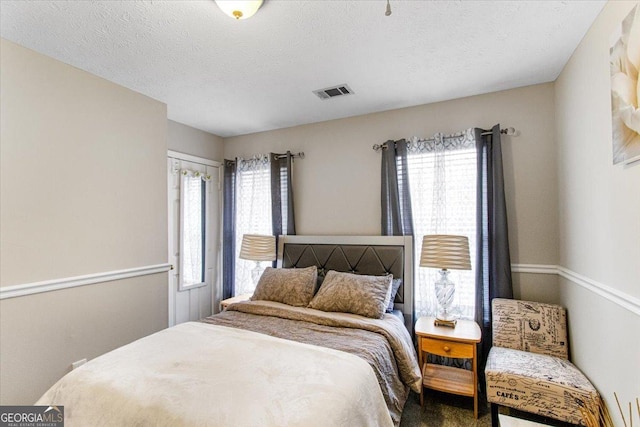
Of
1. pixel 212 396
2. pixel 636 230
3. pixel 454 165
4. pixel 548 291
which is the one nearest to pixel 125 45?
pixel 212 396

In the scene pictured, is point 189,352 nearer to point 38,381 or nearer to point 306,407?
point 306,407

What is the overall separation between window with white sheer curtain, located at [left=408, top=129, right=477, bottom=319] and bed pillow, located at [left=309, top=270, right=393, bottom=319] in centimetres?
52

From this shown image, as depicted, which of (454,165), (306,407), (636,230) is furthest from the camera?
(454,165)

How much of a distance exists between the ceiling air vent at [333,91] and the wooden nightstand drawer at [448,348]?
223cm

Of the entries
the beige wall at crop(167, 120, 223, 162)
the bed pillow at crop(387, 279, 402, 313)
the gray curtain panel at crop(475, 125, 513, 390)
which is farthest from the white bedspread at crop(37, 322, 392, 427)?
the beige wall at crop(167, 120, 223, 162)

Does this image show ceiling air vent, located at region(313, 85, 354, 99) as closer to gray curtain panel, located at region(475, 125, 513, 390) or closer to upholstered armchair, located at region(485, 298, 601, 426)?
gray curtain panel, located at region(475, 125, 513, 390)

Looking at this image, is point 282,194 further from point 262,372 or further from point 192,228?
point 262,372

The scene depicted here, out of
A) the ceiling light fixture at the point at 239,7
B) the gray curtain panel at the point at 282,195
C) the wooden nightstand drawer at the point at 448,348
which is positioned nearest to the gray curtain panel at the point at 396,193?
the wooden nightstand drawer at the point at 448,348

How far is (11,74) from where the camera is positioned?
6.65 ft

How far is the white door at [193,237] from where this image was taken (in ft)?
11.5

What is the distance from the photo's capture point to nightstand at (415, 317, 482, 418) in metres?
2.25

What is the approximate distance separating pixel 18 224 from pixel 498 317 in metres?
3.60

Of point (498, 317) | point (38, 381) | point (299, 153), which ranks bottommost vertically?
point (38, 381)

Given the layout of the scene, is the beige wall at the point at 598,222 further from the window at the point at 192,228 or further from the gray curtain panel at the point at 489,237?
the window at the point at 192,228
